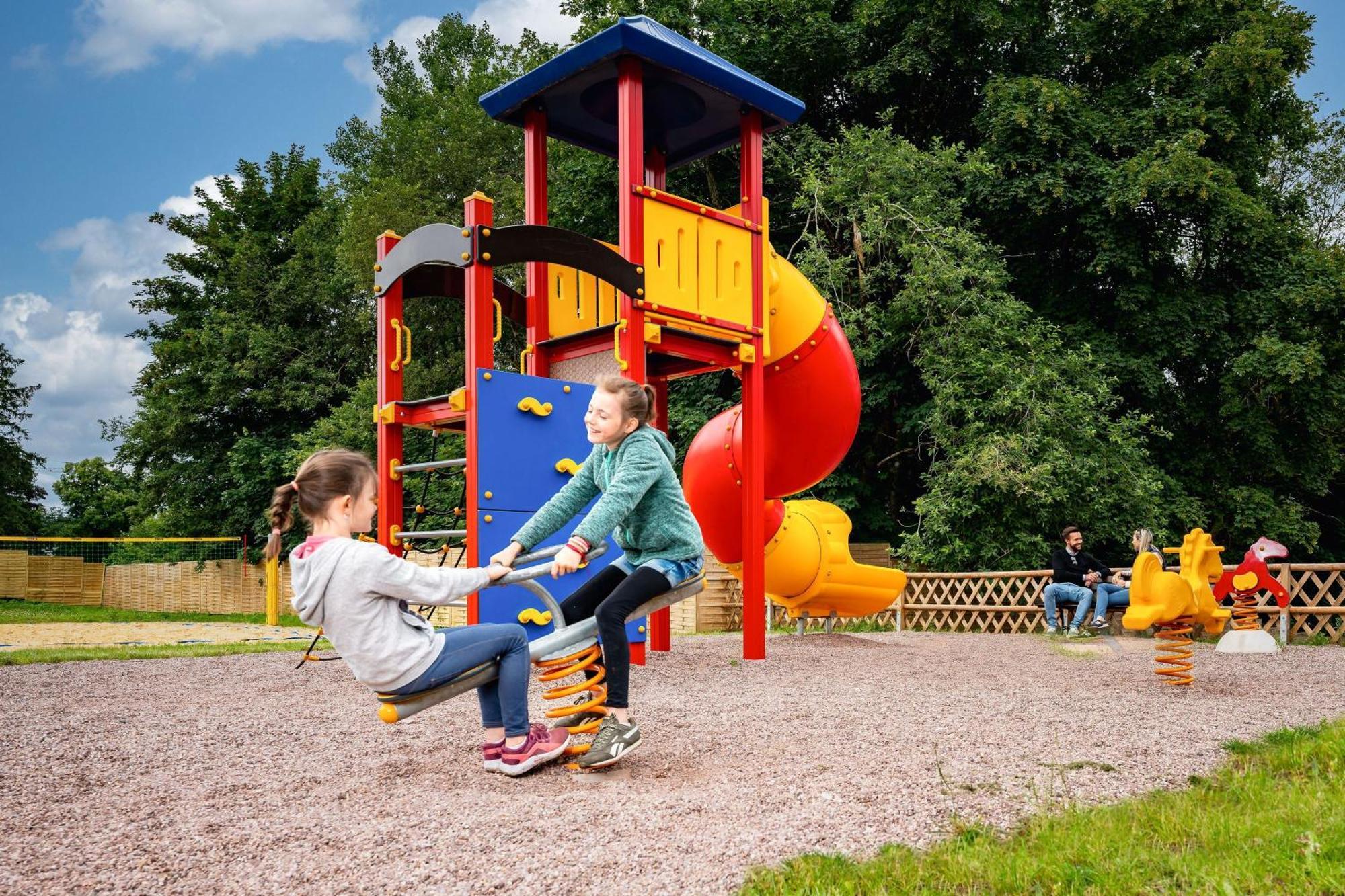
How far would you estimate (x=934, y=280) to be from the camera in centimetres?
1694

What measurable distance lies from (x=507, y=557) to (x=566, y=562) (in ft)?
0.74

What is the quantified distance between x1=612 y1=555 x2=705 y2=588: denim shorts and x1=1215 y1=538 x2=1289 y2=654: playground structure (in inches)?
277

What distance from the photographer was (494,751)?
160 inches

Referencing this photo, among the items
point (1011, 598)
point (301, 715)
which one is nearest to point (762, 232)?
point (301, 715)

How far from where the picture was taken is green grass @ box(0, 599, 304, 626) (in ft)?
71.8

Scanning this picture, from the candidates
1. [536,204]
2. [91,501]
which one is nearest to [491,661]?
[536,204]

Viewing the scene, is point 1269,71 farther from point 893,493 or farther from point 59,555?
point 59,555

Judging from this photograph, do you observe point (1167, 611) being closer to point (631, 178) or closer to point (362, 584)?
point (631, 178)

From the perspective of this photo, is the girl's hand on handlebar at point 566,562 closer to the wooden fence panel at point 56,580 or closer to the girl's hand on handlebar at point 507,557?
the girl's hand on handlebar at point 507,557

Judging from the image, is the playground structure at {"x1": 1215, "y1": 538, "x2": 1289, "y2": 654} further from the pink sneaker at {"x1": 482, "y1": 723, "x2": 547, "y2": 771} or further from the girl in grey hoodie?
the girl in grey hoodie

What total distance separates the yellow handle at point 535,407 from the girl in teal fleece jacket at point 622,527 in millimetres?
2048

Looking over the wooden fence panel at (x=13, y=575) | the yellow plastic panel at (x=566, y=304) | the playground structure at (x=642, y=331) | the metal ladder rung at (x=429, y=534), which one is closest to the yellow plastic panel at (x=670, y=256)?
the playground structure at (x=642, y=331)

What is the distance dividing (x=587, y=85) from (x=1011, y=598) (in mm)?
9428

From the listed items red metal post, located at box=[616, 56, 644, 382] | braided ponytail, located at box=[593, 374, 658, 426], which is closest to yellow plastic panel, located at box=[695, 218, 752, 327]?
red metal post, located at box=[616, 56, 644, 382]
